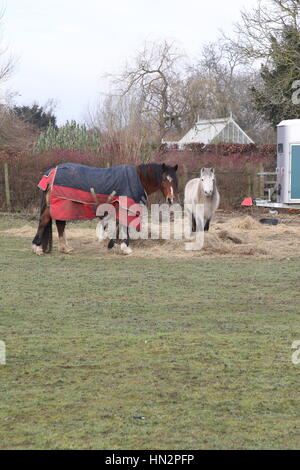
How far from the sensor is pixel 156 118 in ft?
145

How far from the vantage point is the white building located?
4703cm

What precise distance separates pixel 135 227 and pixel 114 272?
1.99 meters

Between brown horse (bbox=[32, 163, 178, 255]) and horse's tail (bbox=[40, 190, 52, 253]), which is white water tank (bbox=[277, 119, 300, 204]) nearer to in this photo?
brown horse (bbox=[32, 163, 178, 255])

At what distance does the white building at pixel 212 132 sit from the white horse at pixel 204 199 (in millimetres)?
30393

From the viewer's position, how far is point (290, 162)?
72.5 feet

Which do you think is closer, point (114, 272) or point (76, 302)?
point (76, 302)

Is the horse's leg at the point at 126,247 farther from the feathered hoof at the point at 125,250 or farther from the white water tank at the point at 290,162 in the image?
the white water tank at the point at 290,162

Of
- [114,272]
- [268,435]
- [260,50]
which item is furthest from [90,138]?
[268,435]

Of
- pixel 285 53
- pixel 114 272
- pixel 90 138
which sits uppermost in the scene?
pixel 285 53

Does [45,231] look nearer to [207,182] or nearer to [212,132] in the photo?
[207,182]

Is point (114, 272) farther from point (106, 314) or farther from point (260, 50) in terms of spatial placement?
point (260, 50)

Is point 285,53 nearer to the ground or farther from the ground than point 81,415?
farther from the ground

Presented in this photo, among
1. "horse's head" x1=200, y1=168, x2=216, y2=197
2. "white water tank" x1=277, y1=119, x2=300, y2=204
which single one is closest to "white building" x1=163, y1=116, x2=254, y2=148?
"white water tank" x1=277, y1=119, x2=300, y2=204

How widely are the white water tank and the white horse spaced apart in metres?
7.40
